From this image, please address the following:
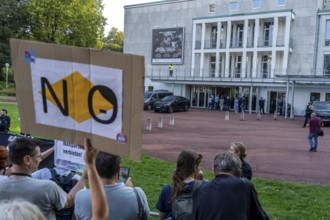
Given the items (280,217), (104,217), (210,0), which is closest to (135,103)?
(104,217)

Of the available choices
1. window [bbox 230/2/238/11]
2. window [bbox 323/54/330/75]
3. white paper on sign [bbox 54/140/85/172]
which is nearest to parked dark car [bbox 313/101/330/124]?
window [bbox 323/54/330/75]

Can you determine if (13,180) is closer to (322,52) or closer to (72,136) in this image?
(72,136)

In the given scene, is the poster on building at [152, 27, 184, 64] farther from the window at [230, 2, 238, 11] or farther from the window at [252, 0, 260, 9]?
the window at [252, 0, 260, 9]

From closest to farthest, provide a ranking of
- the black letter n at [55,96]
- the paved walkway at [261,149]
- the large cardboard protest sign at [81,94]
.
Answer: the large cardboard protest sign at [81,94], the black letter n at [55,96], the paved walkway at [261,149]

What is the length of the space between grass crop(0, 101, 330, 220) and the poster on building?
141 feet

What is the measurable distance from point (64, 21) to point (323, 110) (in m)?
36.8

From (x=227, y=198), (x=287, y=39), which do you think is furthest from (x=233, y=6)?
(x=227, y=198)

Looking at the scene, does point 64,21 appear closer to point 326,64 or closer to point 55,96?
point 326,64

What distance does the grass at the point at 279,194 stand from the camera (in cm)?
773

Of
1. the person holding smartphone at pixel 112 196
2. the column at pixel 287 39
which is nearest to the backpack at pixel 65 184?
the person holding smartphone at pixel 112 196

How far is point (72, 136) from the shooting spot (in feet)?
9.11

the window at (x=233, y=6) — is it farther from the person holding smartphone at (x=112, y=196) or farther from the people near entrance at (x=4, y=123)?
the person holding smartphone at (x=112, y=196)

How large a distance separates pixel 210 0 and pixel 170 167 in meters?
43.6

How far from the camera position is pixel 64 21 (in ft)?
175
